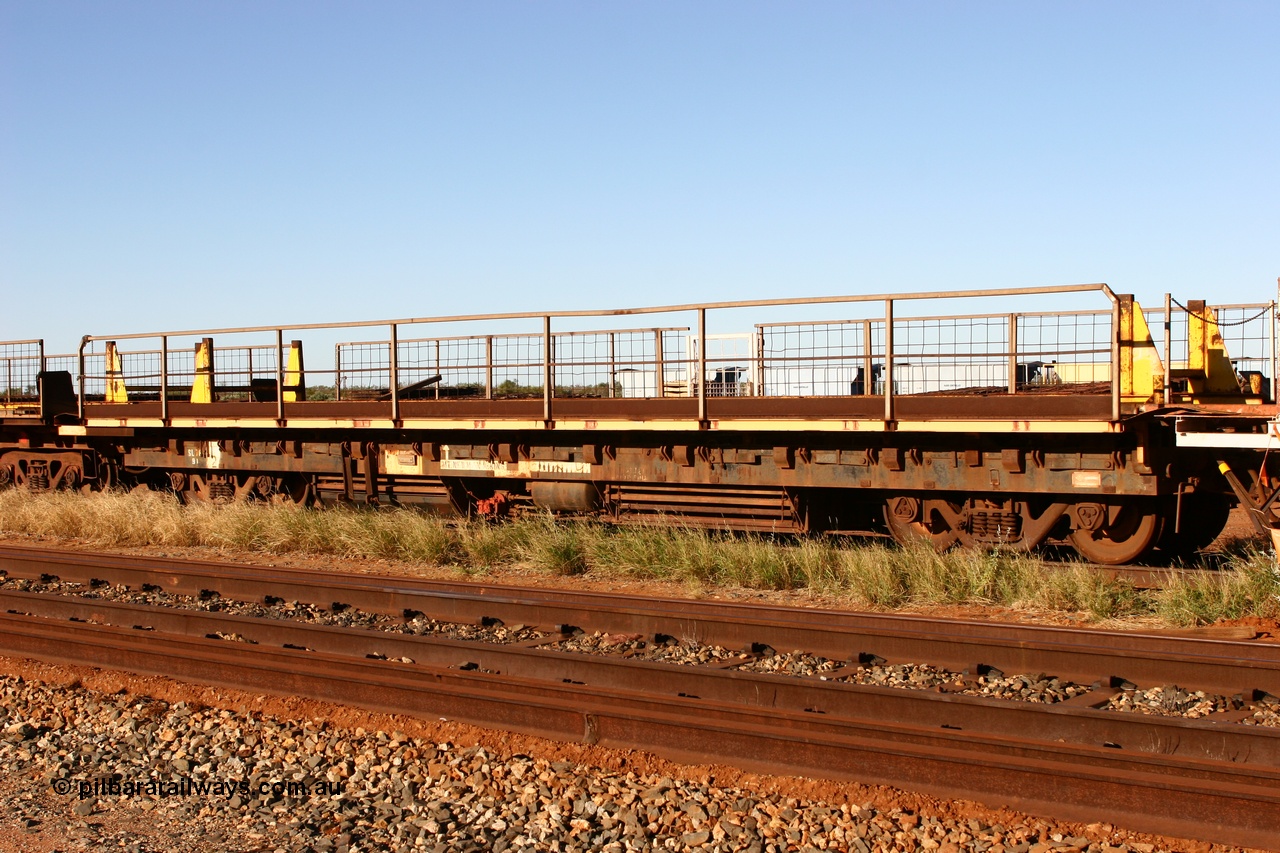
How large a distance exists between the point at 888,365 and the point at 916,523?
2015mm

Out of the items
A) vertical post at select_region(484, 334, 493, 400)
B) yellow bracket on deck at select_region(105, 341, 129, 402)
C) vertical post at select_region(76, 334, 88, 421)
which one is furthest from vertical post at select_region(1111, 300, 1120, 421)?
yellow bracket on deck at select_region(105, 341, 129, 402)

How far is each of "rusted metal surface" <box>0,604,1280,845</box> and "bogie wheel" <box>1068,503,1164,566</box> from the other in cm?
612

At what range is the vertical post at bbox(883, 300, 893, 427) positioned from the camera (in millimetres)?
10953

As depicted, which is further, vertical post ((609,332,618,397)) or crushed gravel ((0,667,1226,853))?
vertical post ((609,332,618,397))

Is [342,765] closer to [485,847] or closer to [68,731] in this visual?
[485,847]

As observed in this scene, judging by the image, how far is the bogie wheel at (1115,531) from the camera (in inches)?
432

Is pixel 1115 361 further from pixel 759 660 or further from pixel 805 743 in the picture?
pixel 805 743

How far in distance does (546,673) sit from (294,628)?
2295 millimetres

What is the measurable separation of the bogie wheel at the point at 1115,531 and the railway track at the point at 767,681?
132 inches

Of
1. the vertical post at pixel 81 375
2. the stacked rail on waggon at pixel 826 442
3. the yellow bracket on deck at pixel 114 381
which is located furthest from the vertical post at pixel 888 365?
the yellow bracket on deck at pixel 114 381

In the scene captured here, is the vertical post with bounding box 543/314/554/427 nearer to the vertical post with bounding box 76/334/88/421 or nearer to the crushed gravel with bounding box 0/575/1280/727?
the crushed gravel with bounding box 0/575/1280/727

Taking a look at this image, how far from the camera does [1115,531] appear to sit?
11.2 metres

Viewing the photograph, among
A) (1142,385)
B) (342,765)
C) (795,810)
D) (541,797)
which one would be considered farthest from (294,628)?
(1142,385)

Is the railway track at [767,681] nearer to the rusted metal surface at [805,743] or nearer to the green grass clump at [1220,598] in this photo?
the rusted metal surface at [805,743]
